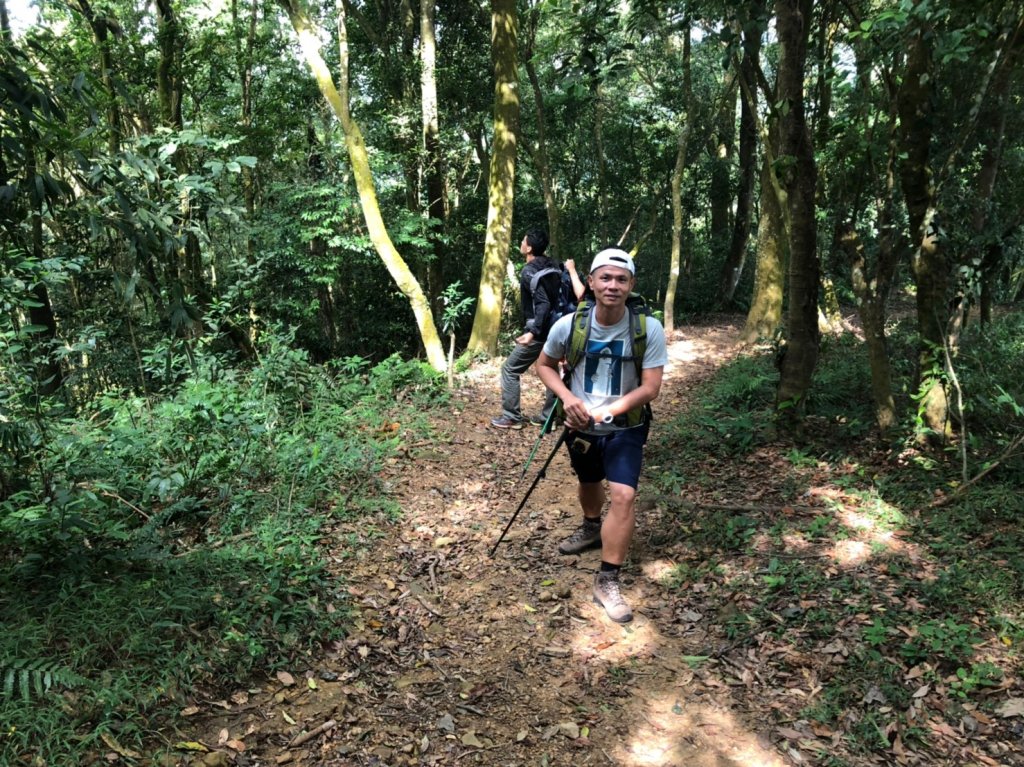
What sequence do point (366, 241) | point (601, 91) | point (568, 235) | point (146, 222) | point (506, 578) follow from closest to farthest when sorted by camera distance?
point (146, 222), point (506, 578), point (366, 241), point (601, 91), point (568, 235)

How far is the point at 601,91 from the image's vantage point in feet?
63.0

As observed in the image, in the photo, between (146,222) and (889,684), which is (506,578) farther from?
(146,222)

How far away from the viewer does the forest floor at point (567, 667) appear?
116 inches

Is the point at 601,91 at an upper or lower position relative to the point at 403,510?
A: upper

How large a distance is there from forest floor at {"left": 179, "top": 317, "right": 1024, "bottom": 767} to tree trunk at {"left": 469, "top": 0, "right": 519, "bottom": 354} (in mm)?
5990

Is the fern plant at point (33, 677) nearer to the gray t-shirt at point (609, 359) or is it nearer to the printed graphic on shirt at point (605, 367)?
the gray t-shirt at point (609, 359)

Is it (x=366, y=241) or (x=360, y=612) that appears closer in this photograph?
(x=360, y=612)

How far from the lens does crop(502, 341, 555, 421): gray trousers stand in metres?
7.02

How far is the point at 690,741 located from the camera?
9.90ft

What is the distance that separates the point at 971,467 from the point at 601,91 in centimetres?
1726

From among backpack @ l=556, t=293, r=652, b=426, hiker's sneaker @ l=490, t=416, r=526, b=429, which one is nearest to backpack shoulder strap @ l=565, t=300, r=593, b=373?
backpack @ l=556, t=293, r=652, b=426

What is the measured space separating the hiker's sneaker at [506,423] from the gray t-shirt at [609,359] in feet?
12.6

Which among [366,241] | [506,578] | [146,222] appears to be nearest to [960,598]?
[506,578]

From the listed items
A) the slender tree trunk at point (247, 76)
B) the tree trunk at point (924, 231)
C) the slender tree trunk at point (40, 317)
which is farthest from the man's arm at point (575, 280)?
the slender tree trunk at point (247, 76)
